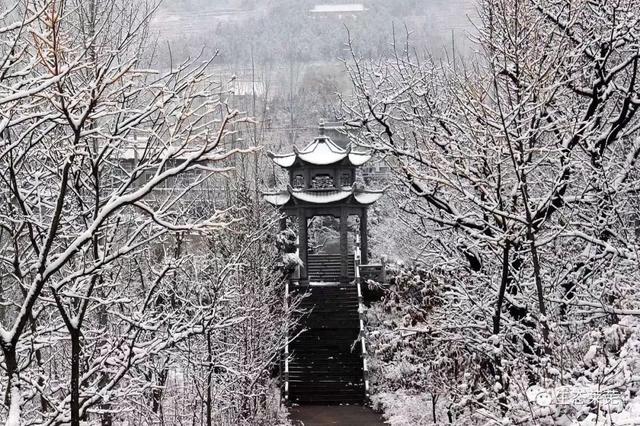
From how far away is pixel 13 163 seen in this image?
12.2 feet

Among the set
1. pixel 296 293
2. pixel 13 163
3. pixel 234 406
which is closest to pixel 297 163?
pixel 296 293

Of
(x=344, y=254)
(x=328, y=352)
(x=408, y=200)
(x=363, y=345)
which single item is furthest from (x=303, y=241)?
(x=408, y=200)

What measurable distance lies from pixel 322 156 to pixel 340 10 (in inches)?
1974

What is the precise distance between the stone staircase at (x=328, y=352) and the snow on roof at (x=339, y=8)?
51.2m

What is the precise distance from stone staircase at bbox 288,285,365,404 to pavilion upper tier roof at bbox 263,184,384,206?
275 centimetres

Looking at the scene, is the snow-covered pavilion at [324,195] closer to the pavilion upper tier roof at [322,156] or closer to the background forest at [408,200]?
the pavilion upper tier roof at [322,156]

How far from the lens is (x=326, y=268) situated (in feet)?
71.0

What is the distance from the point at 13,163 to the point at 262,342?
9.08 meters

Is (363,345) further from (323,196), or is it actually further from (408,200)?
(408,200)

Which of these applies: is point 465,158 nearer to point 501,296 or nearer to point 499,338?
point 501,296

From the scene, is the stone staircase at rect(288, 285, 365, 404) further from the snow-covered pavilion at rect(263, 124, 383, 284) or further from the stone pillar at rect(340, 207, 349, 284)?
the snow-covered pavilion at rect(263, 124, 383, 284)

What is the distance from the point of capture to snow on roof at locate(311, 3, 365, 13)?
66.9m

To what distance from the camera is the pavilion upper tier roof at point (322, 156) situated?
20.9 metres

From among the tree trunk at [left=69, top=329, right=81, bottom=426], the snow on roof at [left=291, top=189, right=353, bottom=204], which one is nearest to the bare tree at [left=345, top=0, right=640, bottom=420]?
the tree trunk at [left=69, top=329, right=81, bottom=426]
